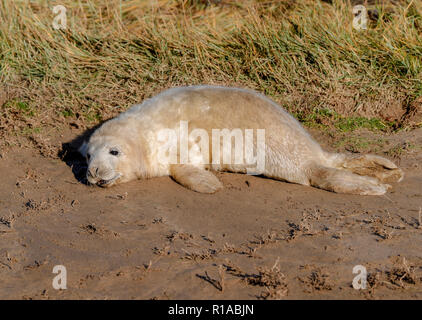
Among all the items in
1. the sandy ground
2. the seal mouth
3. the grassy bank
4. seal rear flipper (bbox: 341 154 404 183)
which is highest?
the grassy bank

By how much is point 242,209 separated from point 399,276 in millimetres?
1504

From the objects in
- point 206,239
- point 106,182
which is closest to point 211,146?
point 106,182

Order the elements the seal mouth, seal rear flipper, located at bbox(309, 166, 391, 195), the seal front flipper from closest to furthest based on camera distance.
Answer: seal rear flipper, located at bbox(309, 166, 391, 195), the seal front flipper, the seal mouth

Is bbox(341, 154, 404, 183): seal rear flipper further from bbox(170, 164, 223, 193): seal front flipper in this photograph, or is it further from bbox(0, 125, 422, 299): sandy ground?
bbox(170, 164, 223, 193): seal front flipper

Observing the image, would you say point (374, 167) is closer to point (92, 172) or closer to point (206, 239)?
point (206, 239)

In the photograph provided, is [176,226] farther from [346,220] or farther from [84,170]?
[84,170]

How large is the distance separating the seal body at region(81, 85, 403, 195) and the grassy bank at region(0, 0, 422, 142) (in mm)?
1334

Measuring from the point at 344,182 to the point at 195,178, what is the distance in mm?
1334

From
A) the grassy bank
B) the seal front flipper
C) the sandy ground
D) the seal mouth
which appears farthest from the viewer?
the grassy bank

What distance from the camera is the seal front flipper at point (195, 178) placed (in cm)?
480

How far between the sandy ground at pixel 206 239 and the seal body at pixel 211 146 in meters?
0.14

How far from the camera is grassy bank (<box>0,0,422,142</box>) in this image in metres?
6.46

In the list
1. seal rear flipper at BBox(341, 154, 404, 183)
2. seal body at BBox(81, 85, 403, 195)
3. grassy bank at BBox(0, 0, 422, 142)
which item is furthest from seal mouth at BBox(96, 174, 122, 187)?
seal rear flipper at BBox(341, 154, 404, 183)

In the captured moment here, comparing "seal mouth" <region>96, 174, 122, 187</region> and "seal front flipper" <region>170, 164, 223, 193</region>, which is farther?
"seal mouth" <region>96, 174, 122, 187</region>
